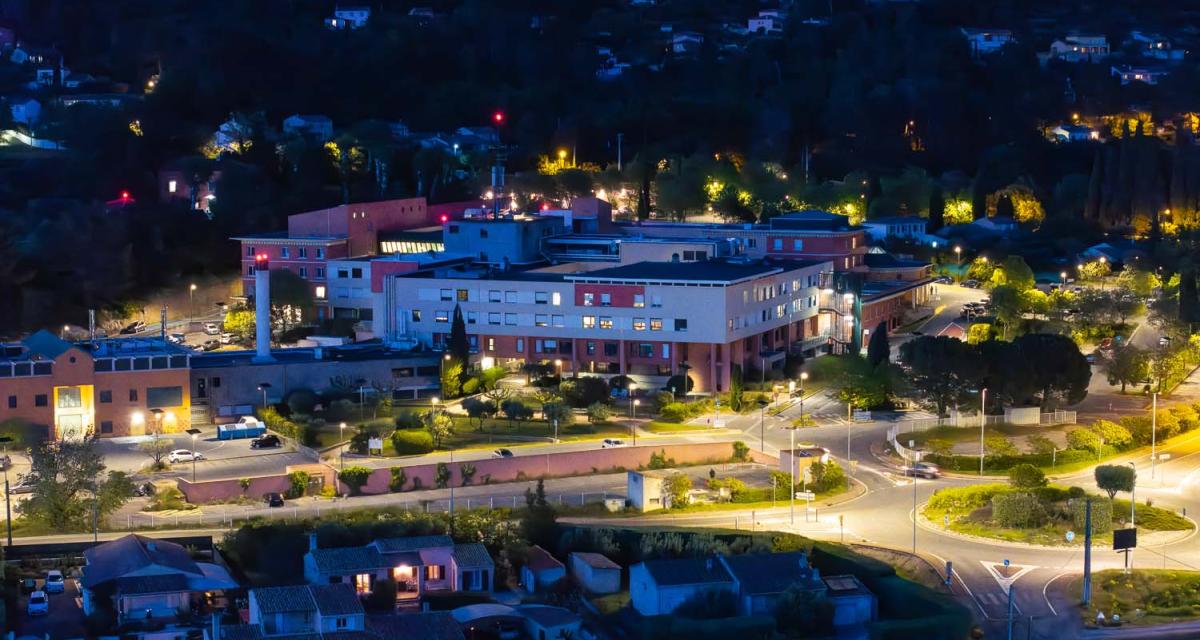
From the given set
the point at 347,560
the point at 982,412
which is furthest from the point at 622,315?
the point at 347,560

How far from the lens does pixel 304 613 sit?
2220 cm

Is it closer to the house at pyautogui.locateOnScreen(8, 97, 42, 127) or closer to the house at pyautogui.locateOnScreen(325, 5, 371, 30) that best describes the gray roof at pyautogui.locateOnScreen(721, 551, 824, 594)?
the house at pyautogui.locateOnScreen(8, 97, 42, 127)

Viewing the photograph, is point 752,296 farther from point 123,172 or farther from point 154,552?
point 123,172

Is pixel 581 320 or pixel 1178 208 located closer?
pixel 581 320

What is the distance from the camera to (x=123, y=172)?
5222 cm

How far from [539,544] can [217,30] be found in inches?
1691

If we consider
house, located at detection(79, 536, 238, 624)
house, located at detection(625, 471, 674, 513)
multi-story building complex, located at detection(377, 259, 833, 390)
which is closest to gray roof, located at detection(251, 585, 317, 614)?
house, located at detection(79, 536, 238, 624)

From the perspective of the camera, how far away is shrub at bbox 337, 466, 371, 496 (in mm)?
28656

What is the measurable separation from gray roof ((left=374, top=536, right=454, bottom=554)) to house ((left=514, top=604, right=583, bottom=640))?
1.83 metres

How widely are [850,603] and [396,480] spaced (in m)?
7.91

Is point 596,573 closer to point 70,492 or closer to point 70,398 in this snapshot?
point 70,492

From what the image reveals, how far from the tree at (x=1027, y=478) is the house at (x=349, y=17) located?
179ft

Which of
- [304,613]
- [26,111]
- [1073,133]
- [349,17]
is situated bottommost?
[304,613]

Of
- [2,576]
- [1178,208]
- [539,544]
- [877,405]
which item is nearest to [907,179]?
[1178,208]
